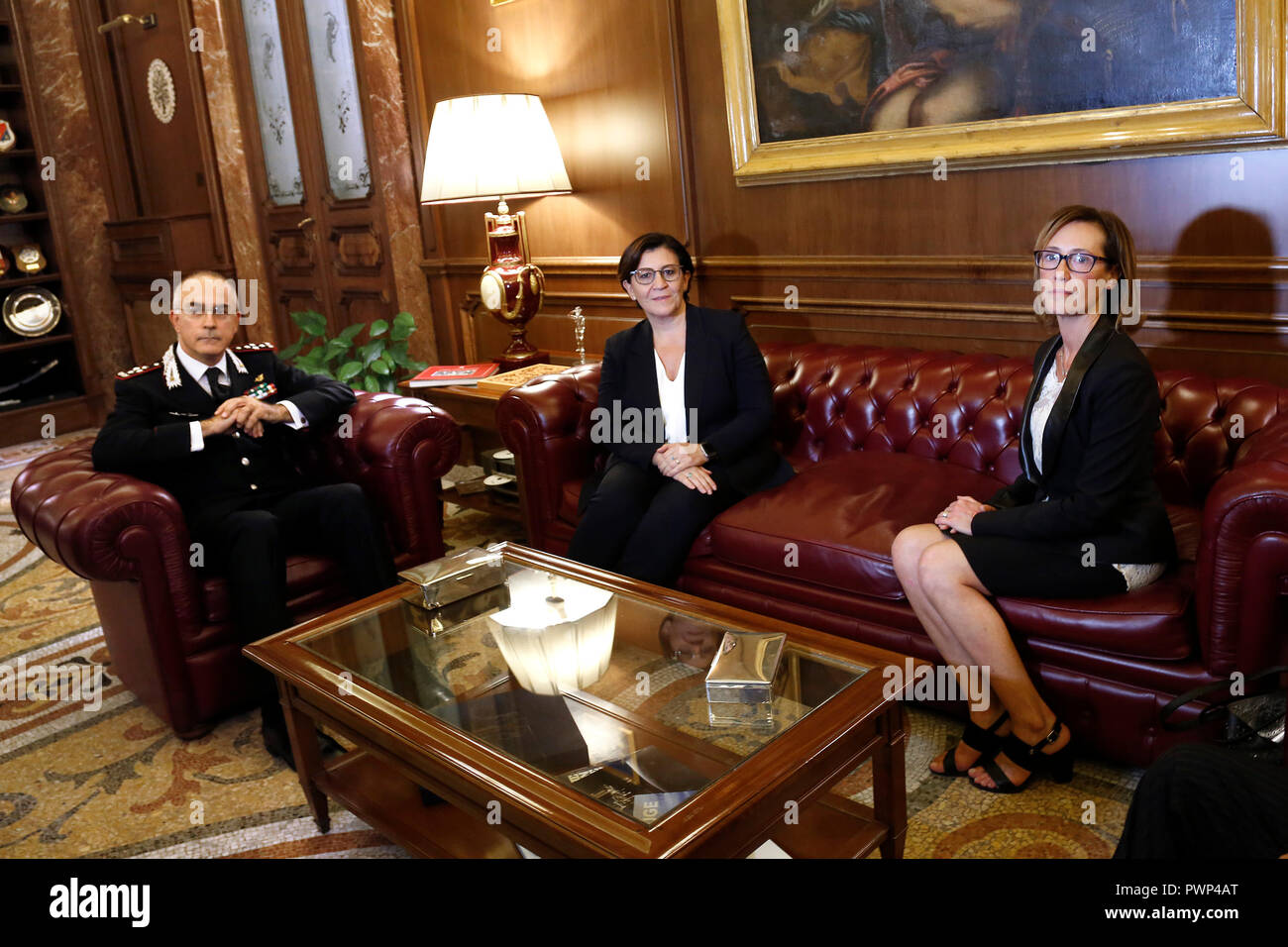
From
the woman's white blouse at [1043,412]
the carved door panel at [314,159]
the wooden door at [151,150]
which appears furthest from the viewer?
the wooden door at [151,150]

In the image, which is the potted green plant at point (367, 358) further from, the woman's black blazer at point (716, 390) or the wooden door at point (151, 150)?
the wooden door at point (151, 150)

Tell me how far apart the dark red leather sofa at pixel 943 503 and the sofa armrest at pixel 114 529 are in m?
1.08

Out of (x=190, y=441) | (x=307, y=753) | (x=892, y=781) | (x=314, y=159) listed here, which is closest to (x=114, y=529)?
(x=190, y=441)

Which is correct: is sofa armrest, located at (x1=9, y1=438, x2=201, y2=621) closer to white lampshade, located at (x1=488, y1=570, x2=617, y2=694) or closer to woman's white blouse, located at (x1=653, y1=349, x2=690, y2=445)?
white lampshade, located at (x1=488, y1=570, x2=617, y2=694)

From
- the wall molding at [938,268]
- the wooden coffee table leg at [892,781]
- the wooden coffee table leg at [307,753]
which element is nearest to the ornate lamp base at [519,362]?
the wall molding at [938,268]

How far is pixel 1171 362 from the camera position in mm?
2771

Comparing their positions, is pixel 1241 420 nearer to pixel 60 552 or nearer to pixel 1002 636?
pixel 1002 636

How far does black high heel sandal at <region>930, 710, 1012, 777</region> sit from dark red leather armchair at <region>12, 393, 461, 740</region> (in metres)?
1.66

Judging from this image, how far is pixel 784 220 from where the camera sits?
3531 millimetres

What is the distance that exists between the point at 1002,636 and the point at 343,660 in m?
1.36

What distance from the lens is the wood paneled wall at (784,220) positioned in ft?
8.60

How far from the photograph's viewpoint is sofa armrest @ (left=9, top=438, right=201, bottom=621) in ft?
8.15

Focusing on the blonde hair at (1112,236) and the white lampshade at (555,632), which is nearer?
the white lampshade at (555,632)
